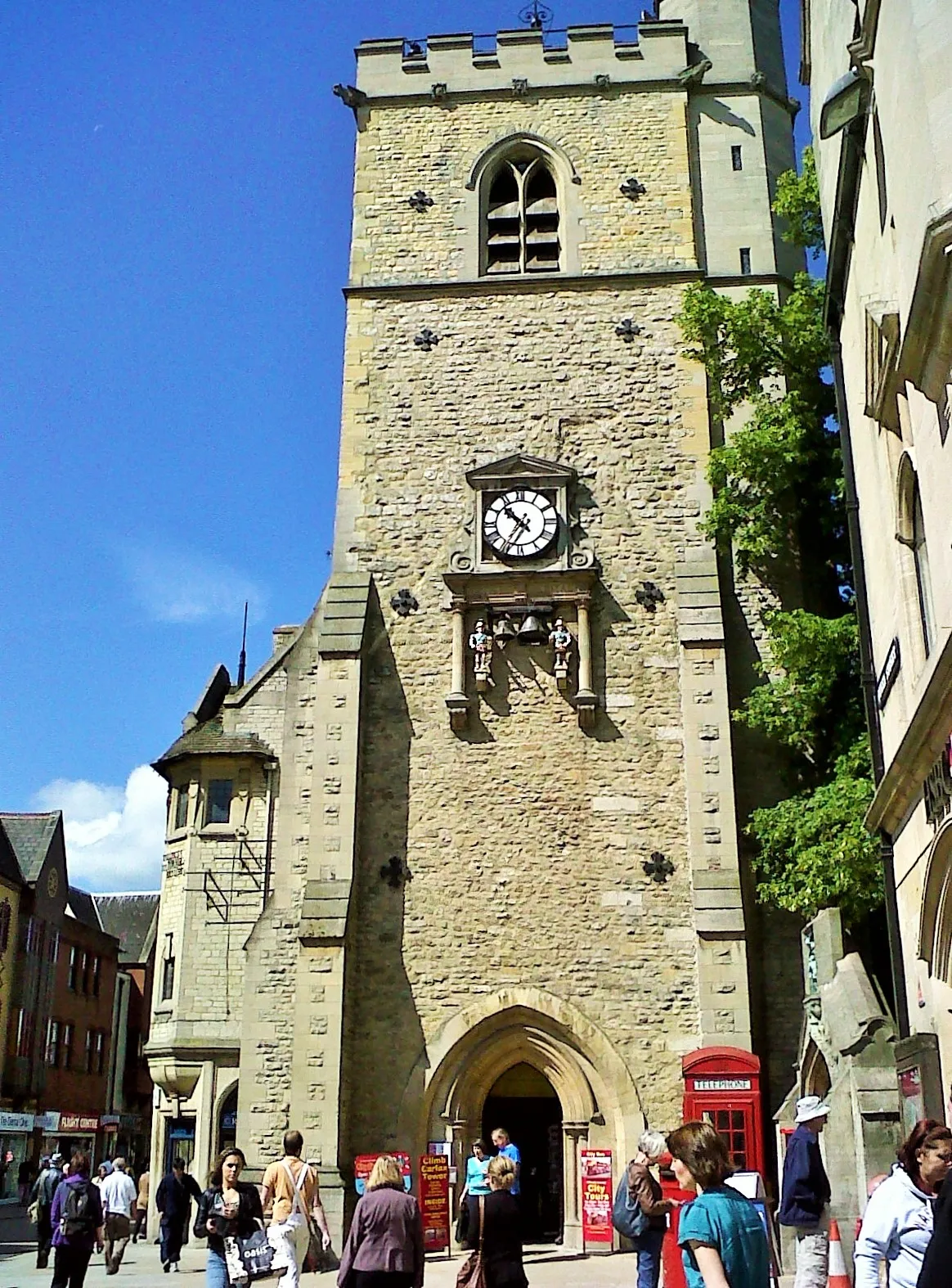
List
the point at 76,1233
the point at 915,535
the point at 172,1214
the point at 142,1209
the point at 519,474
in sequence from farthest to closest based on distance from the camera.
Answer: the point at 142,1209 → the point at 519,474 → the point at 172,1214 → the point at 915,535 → the point at 76,1233

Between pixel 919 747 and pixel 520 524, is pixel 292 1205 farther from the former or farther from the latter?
pixel 520 524

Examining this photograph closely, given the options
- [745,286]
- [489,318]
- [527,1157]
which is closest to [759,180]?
[745,286]

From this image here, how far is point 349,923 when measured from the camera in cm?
1706

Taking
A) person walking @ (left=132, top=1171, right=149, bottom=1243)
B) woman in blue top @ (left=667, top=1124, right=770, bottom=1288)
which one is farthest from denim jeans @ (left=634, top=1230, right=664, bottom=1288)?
person walking @ (left=132, top=1171, right=149, bottom=1243)

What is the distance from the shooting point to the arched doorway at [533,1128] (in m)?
18.0

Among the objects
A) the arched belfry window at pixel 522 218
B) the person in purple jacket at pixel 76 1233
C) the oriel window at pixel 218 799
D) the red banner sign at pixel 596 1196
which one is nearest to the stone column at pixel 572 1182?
the red banner sign at pixel 596 1196

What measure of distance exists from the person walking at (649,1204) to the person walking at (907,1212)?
9.66 feet

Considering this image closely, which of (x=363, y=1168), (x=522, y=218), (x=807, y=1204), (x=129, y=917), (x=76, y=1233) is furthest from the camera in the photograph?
(x=129, y=917)

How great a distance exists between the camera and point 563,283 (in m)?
20.4

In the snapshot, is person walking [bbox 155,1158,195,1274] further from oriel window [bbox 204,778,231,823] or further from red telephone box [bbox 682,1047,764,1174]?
oriel window [bbox 204,778,231,823]

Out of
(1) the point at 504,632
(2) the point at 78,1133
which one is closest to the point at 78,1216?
(1) the point at 504,632

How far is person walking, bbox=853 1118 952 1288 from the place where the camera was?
16.4 ft

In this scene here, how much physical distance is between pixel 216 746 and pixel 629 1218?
17228 millimetres

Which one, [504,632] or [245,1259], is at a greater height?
[504,632]
